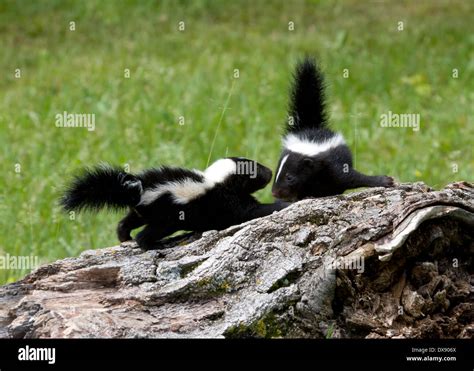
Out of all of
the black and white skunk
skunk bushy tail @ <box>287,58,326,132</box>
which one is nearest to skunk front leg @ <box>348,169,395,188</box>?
the black and white skunk

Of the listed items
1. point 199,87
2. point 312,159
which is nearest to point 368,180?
point 312,159

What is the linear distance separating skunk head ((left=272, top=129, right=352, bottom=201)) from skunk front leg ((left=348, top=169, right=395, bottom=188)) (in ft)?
0.32

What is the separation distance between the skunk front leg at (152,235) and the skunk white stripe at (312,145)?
120cm

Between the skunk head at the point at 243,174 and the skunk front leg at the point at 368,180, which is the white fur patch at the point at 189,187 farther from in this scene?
the skunk front leg at the point at 368,180

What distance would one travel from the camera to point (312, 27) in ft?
55.9

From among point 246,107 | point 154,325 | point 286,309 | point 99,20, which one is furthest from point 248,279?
point 99,20

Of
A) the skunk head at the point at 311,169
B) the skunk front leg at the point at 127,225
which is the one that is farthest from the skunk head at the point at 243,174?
the skunk front leg at the point at 127,225

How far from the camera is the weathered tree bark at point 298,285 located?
183 inches

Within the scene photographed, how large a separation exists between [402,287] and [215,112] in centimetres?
671

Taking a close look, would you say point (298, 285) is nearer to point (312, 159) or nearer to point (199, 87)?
point (312, 159)

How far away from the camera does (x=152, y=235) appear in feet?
18.6

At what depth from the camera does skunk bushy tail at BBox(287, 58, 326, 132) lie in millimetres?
6734

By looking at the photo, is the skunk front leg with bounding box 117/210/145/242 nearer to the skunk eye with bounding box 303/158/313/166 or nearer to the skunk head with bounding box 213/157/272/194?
the skunk head with bounding box 213/157/272/194

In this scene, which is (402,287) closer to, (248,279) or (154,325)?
(248,279)
